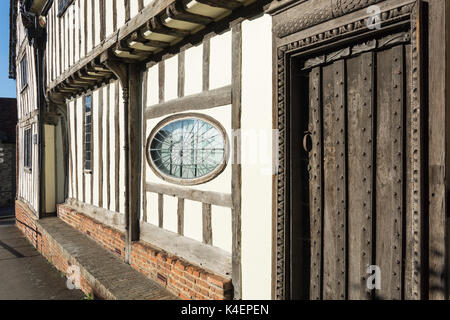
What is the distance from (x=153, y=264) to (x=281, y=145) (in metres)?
2.61

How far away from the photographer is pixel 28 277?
6191mm

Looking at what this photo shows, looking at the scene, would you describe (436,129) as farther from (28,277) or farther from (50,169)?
(50,169)

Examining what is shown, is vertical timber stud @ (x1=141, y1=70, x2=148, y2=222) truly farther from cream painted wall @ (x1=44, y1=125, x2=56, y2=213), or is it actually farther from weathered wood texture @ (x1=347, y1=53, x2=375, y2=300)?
cream painted wall @ (x1=44, y1=125, x2=56, y2=213)

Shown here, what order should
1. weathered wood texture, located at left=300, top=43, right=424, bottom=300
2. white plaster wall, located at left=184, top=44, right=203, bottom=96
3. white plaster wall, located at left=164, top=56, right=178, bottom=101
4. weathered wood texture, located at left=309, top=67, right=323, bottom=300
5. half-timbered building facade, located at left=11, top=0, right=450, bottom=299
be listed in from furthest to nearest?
white plaster wall, located at left=164, top=56, right=178, bottom=101, white plaster wall, located at left=184, top=44, right=203, bottom=96, weathered wood texture, located at left=309, top=67, right=323, bottom=300, weathered wood texture, located at left=300, top=43, right=424, bottom=300, half-timbered building facade, located at left=11, top=0, right=450, bottom=299

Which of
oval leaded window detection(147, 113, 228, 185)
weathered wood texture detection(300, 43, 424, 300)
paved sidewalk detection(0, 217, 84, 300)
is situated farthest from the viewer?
paved sidewalk detection(0, 217, 84, 300)

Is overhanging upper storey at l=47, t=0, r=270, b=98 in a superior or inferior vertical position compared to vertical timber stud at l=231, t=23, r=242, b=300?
superior

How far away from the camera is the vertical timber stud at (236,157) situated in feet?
10.2

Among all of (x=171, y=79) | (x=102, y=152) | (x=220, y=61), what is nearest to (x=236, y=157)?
(x=220, y=61)

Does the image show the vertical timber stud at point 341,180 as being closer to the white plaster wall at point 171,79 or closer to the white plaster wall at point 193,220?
the white plaster wall at point 193,220

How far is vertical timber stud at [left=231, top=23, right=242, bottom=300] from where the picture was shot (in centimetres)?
311

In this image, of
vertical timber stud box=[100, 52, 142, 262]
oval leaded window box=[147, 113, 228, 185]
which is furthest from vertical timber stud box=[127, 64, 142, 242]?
oval leaded window box=[147, 113, 228, 185]

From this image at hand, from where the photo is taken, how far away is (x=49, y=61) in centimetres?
820
